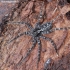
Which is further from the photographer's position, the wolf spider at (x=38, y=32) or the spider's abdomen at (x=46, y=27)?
the spider's abdomen at (x=46, y=27)

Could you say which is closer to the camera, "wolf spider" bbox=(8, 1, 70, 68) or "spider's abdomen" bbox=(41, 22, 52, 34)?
"wolf spider" bbox=(8, 1, 70, 68)

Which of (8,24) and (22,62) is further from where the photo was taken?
(8,24)

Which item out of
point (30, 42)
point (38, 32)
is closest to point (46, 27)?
point (38, 32)

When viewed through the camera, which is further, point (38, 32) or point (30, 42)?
point (38, 32)

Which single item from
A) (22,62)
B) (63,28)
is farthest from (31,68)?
(63,28)

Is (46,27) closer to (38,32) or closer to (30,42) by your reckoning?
(38,32)

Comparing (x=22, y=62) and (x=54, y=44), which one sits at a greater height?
(x=54, y=44)

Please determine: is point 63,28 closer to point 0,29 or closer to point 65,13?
point 65,13

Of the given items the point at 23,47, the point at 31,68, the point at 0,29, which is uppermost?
the point at 0,29
